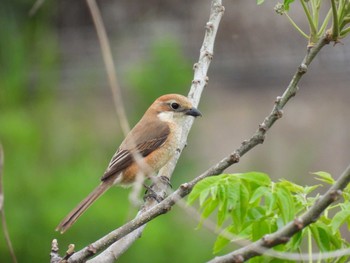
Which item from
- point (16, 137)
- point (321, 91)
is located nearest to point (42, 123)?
point (16, 137)

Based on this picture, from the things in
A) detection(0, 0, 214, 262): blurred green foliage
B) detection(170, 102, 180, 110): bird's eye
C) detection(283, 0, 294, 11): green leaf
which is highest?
detection(283, 0, 294, 11): green leaf

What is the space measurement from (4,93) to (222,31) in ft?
10.8

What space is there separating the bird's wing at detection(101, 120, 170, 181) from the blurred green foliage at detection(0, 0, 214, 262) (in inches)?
38.6

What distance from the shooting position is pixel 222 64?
29.6 feet

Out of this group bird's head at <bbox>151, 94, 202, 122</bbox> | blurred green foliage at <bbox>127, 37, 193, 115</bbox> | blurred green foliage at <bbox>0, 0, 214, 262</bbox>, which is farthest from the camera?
blurred green foliage at <bbox>127, 37, 193, 115</bbox>

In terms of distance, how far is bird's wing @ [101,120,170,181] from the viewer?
13.7 ft

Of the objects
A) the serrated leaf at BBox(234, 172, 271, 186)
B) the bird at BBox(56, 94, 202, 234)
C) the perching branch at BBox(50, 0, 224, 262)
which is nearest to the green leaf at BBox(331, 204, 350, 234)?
the serrated leaf at BBox(234, 172, 271, 186)

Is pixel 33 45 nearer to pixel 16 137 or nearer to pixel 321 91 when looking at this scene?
pixel 16 137

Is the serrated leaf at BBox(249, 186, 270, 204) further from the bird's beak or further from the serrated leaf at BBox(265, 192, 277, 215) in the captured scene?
the bird's beak

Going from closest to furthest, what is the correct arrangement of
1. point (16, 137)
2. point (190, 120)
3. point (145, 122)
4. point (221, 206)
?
point (221, 206) → point (190, 120) → point (145, 122) → point (16, 137)

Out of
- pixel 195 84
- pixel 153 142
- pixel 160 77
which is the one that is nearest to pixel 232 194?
pixel 195 84

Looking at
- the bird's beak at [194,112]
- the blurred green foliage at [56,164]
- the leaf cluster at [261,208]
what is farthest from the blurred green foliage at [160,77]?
the leaf cluster at [261,208]

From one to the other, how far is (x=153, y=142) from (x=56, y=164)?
2.04 m

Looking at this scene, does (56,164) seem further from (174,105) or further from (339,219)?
(339,219)
